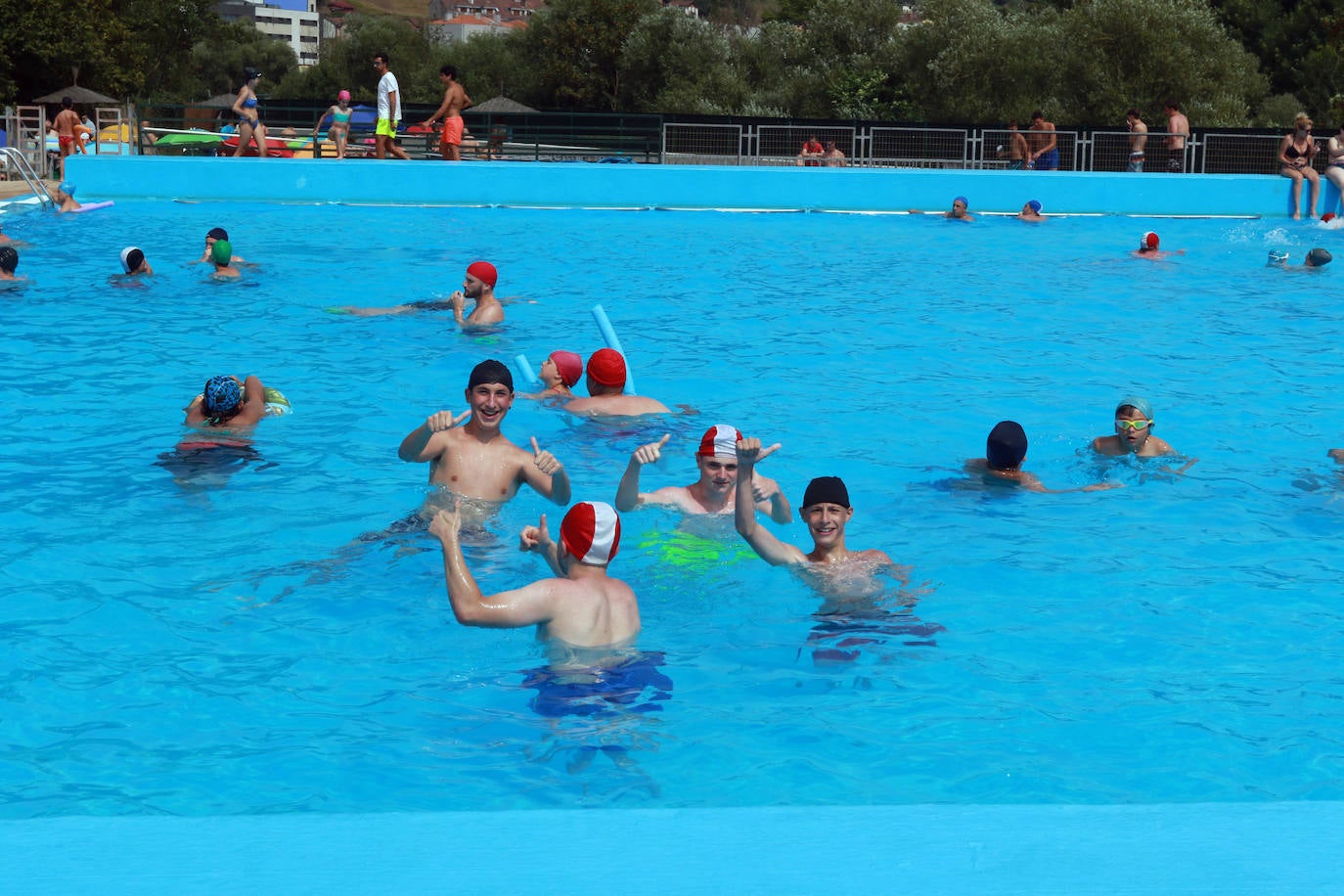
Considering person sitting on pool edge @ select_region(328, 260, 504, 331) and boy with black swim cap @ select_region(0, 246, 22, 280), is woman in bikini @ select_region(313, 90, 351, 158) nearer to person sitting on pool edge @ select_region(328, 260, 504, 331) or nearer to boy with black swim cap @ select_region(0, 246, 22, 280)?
boy with black swim cap @ select_region(0, 246, 22, 280)

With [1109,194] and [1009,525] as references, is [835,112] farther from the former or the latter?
[1009,525]

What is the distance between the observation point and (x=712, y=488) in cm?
656

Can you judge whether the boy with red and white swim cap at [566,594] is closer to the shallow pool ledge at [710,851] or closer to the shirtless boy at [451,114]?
the shallow pool ledge at [710,851]

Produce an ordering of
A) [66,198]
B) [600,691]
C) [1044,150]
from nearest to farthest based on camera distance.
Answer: [600,691] < [66,198] < [1044,150]

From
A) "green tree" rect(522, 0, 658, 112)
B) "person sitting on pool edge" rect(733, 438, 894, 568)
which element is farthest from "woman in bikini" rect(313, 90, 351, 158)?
"green tree" rect(522, 0, 658, 112)

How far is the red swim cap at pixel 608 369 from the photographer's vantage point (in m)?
8.70

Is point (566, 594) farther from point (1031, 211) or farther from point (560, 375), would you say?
point (1031, 211)

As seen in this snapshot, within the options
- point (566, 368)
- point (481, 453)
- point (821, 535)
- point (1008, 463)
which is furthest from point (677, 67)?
point (821, 535)

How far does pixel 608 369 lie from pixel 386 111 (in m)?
13.2

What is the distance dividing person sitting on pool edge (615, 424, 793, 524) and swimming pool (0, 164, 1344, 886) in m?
0.23

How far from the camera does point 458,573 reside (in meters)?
4.61

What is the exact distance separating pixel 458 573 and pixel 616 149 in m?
21.5

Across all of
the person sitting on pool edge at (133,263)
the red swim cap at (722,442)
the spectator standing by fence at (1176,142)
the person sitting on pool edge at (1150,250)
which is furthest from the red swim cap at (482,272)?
the spectator standing by fence at (1176,142)

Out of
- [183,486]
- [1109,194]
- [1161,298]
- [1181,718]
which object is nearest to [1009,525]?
[1181,718]
